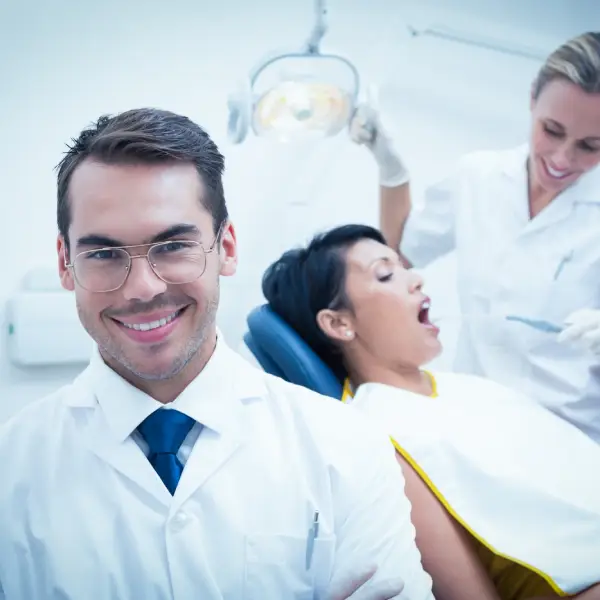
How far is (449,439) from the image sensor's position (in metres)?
1.35

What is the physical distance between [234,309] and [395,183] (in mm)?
609

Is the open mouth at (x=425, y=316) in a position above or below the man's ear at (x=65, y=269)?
below

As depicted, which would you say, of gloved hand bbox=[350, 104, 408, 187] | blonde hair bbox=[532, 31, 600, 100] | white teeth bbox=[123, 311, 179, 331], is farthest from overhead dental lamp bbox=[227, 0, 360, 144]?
white teeth bbox=[123, 311, 179, 331]

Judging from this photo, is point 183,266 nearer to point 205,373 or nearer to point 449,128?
point 205,373

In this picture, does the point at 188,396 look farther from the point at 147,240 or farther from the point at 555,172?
the point at 555,172

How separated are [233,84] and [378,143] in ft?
1.43

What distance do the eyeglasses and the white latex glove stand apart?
0.59m

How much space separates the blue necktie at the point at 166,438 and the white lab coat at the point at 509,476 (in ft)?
1.47

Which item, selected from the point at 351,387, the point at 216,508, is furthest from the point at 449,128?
the point at 216,508

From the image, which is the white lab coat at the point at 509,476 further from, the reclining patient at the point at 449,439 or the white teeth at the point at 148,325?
the white teeth at the point at 148,325

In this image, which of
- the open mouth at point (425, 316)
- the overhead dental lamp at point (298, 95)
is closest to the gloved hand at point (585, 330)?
the open mouth at point (425, 316)

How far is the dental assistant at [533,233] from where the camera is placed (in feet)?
5.32

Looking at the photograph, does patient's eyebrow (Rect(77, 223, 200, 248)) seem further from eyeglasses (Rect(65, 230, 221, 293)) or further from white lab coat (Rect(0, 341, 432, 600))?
white lab coat (Rect(0, 341, 432, 600))

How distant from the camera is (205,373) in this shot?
46.5 inches
